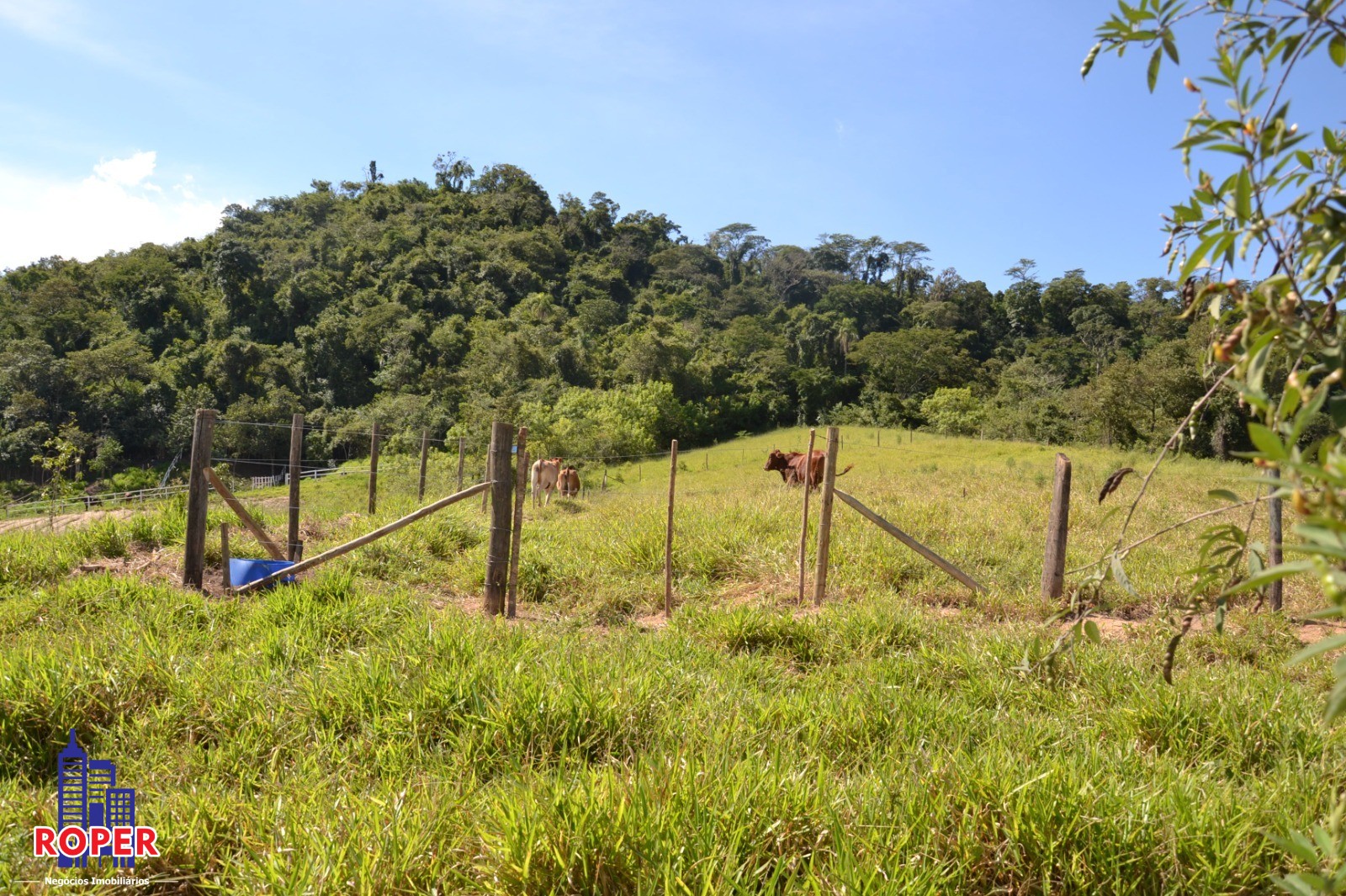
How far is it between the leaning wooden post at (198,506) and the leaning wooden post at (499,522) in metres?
2.51

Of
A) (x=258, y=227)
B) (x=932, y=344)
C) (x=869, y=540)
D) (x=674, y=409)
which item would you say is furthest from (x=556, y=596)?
(x=258, y=227)

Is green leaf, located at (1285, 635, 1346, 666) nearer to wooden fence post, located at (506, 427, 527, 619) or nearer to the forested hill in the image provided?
wooden fence post, located at (506, 427, 527, 619)

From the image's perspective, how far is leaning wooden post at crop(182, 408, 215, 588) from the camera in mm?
6656

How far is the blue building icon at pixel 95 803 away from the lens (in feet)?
8.63

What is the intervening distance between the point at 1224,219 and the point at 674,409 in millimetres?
42730

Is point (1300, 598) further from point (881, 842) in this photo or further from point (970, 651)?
point (881, 842)

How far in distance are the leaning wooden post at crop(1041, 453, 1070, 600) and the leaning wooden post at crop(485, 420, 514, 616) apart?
14.0ft

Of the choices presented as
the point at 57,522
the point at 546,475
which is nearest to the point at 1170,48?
the point at 57,522

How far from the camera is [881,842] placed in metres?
2.53

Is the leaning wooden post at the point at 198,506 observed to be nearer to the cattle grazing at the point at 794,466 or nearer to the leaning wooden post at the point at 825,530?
the leaning wooden post at the point at 825,530

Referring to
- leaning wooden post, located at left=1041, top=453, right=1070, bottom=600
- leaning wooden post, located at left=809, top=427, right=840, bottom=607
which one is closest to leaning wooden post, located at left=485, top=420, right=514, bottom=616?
leaning wooden post, located at left=809, top=427, right=840, bottom=607

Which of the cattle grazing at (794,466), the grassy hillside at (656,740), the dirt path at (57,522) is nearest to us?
the grassy hillside at (656,740)

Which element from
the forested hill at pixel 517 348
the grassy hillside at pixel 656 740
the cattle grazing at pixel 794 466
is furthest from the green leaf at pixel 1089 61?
the forested hill at pixel 517 348

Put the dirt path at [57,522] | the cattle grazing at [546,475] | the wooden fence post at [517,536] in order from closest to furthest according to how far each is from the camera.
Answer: the wooden fence post at [517,536]
the dirt path at [57,522]
the cattle grazing at [546,475]
